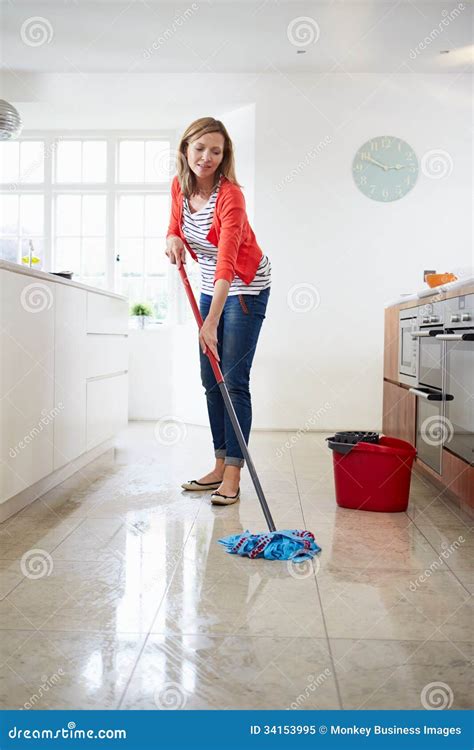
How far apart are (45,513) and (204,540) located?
60 cm

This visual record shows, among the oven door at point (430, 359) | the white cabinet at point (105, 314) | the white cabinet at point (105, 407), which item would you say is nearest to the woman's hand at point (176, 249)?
the white cabinet at point (105, 314)

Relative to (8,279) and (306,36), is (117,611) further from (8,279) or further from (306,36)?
(306,36)

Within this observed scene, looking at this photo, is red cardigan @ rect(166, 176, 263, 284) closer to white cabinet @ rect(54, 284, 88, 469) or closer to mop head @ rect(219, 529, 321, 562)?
Answer: white cabinet @ rect(54, 284, 88, 469)

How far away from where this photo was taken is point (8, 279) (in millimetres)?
2012

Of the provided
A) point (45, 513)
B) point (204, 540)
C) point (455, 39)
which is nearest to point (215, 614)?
point (204, 540)

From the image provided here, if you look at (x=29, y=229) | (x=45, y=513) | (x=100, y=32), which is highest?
(x=100, y=32)

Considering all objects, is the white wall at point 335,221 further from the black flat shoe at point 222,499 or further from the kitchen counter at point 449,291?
the black flat shoe at point 222,499

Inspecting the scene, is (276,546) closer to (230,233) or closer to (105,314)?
(230,233)

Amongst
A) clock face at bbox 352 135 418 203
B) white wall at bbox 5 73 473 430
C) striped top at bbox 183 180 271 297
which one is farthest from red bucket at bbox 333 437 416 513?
clock face at bbox 352 135 418 203

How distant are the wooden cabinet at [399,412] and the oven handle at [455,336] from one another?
23.2 inches

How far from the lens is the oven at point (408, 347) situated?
289 centimetres

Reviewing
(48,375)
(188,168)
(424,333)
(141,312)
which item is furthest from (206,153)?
(141,312)

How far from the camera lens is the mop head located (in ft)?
6.02

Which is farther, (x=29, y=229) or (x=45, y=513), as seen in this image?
(x=29, y=229)
